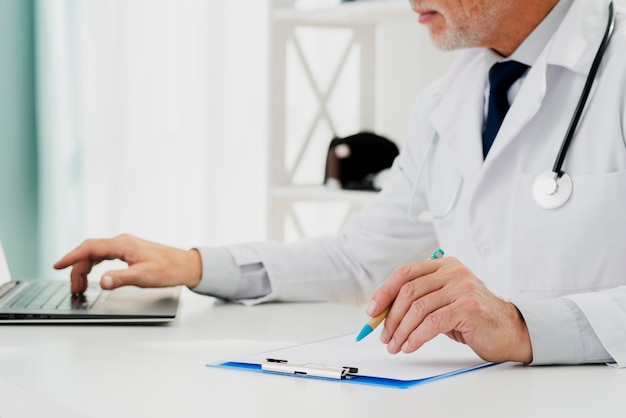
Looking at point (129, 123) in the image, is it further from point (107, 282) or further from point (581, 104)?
point (581, 104)

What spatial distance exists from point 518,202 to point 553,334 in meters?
0.40

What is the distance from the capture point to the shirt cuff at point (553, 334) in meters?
1.04

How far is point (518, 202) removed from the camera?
55.5 inches

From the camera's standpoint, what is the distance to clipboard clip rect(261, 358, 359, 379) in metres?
0.96

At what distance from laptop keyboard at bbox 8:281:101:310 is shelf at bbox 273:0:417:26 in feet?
3.45

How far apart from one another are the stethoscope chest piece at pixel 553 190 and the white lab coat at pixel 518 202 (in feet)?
0.03

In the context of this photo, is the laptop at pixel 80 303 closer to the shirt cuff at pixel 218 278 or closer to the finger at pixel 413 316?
the shirt cuff at pixel 218 278

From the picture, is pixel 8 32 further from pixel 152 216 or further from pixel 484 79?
pixel 484 79

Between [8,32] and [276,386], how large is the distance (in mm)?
2296

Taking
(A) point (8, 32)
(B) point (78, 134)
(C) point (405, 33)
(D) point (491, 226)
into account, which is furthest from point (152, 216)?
(D) point (491, 226)

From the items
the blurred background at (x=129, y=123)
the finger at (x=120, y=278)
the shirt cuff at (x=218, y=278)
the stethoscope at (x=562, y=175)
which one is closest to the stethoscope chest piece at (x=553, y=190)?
the stethoscope at (x=562, y=175)

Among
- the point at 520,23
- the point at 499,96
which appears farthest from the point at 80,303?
the point at 520,23

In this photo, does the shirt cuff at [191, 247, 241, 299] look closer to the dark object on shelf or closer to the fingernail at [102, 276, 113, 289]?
the fingernail at [102, 276, 113, 289]

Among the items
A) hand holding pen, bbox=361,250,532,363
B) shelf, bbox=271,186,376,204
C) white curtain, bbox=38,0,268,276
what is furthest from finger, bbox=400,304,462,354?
white curtain, bbox=38,0,268,276
